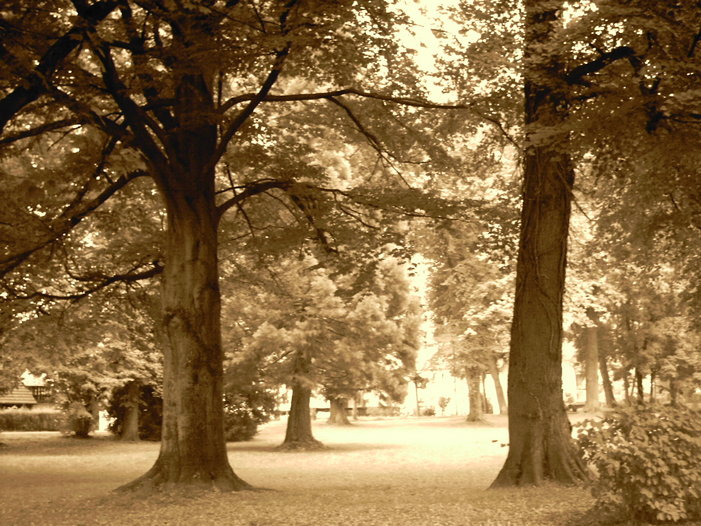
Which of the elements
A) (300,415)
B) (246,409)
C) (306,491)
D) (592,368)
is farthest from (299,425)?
(592,368)

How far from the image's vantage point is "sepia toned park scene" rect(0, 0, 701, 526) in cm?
995

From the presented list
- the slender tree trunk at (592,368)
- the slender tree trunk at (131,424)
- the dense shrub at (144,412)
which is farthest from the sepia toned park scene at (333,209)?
the slender tree trunk at (592,368)

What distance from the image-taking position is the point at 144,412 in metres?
35.2

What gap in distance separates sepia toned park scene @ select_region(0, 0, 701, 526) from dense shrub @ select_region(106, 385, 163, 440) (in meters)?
8.00

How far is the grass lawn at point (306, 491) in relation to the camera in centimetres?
1002

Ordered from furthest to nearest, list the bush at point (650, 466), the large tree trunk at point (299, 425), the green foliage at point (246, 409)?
1. the green foliage at point (246, 409)
2. the large tree trunk at point (299, 425)
3. the bush at point (650, 466)

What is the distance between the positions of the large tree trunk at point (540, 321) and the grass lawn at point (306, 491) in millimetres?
992

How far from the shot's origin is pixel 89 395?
3369 cm

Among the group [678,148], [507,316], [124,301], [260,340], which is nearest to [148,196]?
[124,301]

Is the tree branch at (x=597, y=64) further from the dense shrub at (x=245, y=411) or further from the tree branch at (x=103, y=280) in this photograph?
the dense shrub at (x=245, y=411)

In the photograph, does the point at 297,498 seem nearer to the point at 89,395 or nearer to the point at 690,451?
the point at 690,451

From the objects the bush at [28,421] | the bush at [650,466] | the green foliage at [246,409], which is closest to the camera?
the bush at [650,466]

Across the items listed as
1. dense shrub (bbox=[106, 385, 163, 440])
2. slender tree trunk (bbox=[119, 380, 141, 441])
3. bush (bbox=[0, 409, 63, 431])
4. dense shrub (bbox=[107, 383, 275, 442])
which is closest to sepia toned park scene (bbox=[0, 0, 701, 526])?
dense shrub (bbox=[107, 383, 275, 442])

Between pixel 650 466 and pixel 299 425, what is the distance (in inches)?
841
